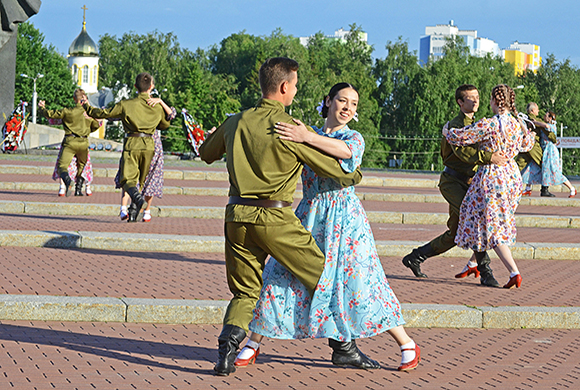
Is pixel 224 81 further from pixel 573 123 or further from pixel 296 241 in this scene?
pixel 296 241

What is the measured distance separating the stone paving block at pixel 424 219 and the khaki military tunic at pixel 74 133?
553cm

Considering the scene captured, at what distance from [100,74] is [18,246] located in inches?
3240

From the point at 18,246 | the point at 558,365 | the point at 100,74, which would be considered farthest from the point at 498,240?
the point at 100,74

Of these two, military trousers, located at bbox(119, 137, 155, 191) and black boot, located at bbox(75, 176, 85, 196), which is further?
black boot, located at bbox(75, 176, 85, 196)

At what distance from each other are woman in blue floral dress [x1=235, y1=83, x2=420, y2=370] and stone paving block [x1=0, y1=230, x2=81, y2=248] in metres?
4.54

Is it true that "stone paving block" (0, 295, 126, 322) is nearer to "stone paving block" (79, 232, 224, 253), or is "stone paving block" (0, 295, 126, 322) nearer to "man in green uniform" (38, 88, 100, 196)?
"stone paving block" (79, 232, 224, 253)

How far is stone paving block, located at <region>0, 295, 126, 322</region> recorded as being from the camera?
5293 mm

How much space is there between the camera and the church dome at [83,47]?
84.6 m

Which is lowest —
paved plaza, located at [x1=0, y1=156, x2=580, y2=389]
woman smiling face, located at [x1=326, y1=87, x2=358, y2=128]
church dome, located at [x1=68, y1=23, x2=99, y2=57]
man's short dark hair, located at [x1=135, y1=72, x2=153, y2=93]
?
paved plaza, located at [x1=0, y1=156, x2=580, y2=389]

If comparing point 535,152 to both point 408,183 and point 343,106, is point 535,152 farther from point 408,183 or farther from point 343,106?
point 343,106

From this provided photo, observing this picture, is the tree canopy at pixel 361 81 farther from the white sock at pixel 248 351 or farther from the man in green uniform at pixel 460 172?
the white sock at pixel 248 351

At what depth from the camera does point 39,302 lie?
17.5 feet

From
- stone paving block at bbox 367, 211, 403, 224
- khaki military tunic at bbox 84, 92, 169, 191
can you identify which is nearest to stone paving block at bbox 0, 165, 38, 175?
khaki military tunic at bbox 84, 92, 169, 191

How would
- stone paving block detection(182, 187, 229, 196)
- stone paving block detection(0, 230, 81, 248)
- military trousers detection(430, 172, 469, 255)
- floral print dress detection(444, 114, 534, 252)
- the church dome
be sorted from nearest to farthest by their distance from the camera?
floral print dress detection(444, 114, 534, 252) → military trousers detection(430, 172, 469, 255) → stone paving block detection(0, 230, 81, 248) → stone paving block detection(182, 187, 229, 196) → the church dome
